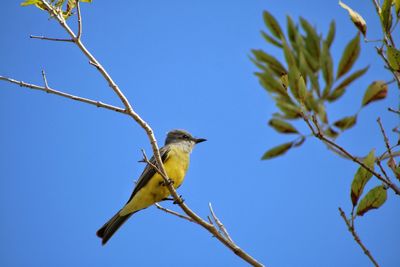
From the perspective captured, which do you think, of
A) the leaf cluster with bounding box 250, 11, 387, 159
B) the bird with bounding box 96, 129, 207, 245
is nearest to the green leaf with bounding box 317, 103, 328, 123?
the leaf cluster with bounding box 250, 11, 387, 159

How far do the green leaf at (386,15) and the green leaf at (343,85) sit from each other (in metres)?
0.42

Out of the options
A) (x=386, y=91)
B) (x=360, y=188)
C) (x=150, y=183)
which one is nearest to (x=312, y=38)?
(x=386, y=91)

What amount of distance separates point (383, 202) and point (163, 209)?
2.78m

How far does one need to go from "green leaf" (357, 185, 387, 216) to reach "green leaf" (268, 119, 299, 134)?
631mm

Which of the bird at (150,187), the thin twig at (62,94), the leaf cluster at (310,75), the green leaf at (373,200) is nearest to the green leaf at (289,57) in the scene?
the leaf cluster at (310,75)

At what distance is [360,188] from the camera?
2.54 m

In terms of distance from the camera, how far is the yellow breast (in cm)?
659

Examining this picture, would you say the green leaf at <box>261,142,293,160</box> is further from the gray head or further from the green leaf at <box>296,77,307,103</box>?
the gray head

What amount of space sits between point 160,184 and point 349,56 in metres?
4.75

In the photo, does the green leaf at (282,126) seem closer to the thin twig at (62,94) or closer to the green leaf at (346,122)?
the green leaf at (346,122)

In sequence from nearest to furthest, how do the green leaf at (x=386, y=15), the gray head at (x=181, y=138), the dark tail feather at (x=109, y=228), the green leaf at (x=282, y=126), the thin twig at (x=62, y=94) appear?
the green leaf at (x=282, y=126)
the green leaf at (x=386, y=15)
the thin twig at (x=62, y=94)
the dark tail feather at (x=109, y=228)
the gray head at (x=181, y=138)

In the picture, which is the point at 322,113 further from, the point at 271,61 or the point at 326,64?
the point at 271,61

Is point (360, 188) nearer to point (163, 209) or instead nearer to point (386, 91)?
point (386, 91)

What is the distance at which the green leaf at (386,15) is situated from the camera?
2.32 m
